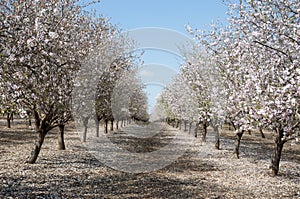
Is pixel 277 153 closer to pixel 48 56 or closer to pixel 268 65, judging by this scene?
pixel 268 65

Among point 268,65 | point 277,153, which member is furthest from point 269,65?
point 277,153

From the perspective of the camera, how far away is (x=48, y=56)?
31.1ft

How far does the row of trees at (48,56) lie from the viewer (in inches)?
386

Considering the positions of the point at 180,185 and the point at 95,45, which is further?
the point at 95,45

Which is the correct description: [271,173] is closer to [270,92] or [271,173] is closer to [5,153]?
[270,92]

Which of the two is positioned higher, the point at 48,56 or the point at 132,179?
the point at 48,56

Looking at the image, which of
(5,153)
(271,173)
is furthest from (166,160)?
(5,153)

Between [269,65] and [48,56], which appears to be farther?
[269,65]

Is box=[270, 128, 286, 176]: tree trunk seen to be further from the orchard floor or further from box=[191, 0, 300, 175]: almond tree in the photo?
box=[191, 0, 300, 175]: almond tree

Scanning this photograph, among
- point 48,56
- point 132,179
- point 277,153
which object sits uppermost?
point 48,56

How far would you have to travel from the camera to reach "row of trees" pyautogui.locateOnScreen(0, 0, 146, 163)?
9.80 metres

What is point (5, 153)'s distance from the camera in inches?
810

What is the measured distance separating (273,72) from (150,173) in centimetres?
908

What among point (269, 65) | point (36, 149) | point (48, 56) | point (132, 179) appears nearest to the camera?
point (48, 56)
